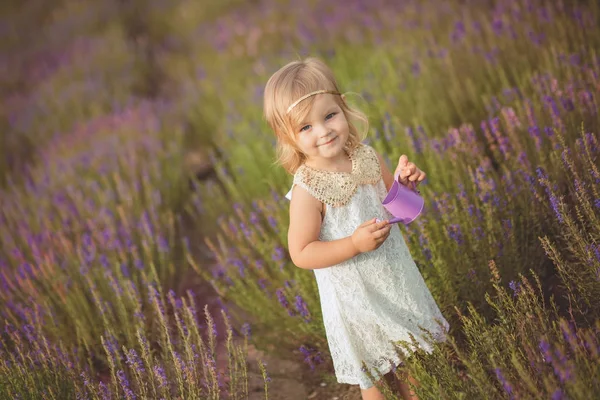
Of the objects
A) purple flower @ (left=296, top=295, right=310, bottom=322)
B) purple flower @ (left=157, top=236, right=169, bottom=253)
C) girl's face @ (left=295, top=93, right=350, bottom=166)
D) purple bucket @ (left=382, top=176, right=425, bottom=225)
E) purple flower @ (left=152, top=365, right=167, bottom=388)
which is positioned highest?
purple flower @ (left=157, top=236, right=169, bottom=253)

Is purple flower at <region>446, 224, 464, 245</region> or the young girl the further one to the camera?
purple flower at <region>446, 224, 464, 245</region>

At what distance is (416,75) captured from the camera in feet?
12.9

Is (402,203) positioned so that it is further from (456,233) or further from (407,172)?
(456,233)

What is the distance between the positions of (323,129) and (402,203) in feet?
1.10

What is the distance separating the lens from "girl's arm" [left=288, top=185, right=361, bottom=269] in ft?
5.52

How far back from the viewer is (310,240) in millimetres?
1744

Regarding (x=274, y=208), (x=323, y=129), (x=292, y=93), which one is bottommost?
(x=323, y=129)

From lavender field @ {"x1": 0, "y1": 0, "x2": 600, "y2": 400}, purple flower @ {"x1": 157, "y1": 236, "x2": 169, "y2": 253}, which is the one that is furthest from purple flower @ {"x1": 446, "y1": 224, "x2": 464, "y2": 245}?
purple flower @ {"x1": 157, "y1": 236, "x2": 169, "y2": 253}

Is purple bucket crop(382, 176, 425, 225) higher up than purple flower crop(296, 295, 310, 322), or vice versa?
purple bucket crop(382, 176, 425, 225)

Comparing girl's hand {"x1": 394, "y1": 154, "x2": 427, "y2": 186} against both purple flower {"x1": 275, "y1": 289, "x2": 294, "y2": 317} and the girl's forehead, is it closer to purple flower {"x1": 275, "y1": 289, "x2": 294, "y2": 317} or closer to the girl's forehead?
the girl's forehead

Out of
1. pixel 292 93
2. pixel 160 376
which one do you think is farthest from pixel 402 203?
pixel 160 376

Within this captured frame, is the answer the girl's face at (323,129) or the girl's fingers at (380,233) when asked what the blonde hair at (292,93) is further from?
the girl's fingers at (380,233)

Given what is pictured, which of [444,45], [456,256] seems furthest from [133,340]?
[444,45]

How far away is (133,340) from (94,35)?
25.6 ft
